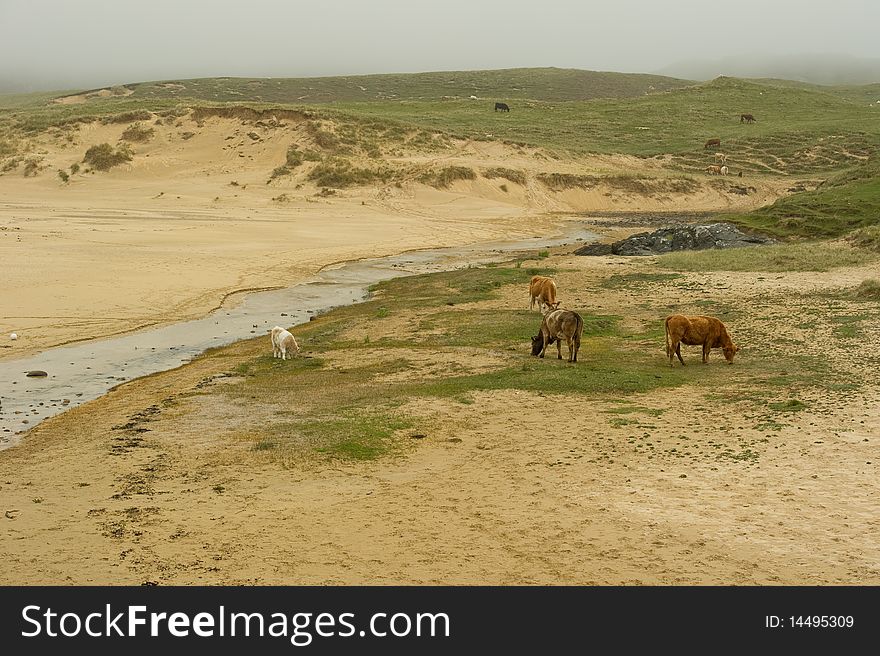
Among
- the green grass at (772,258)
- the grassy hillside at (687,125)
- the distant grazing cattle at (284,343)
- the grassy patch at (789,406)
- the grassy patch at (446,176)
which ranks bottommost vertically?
the distant grazing cattle at (284,343)

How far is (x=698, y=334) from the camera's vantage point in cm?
1518

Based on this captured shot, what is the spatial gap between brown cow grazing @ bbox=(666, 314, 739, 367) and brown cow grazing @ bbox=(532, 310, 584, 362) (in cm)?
142

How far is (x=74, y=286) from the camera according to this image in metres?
24.9

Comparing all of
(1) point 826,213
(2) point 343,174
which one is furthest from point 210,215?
(1) point 826,213

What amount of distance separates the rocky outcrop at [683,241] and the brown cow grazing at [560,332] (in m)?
16.5

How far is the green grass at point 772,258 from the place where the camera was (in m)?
25.1

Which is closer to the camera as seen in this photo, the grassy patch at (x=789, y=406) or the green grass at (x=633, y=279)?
the grassy patch at (x=789, y=406)

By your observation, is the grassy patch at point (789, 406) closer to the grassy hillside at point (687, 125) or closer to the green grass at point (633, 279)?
the green grass at point (633, 279)

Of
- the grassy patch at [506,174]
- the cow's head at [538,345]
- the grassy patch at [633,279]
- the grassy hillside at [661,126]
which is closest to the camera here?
the cow's head at [538,345]

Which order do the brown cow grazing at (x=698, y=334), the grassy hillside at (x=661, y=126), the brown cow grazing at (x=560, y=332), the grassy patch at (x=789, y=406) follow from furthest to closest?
the grassy hillside at (x=661, y=126) < the brown cow grazing at (x=560, y=332) < the brown cow grazing at (x=698, y=334) < the grassy patch at (x=789, y=406)

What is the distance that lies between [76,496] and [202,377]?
255 inches

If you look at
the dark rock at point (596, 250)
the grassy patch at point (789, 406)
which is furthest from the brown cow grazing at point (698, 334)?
the dark rock at point (596, 250)

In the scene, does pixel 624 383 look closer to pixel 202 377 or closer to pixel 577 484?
pixel 577 484

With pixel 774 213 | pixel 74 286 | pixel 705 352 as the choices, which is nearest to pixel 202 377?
pixel 705 352
